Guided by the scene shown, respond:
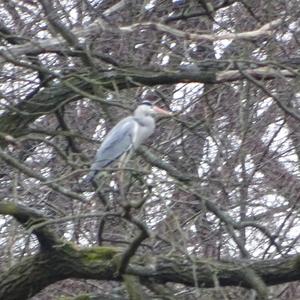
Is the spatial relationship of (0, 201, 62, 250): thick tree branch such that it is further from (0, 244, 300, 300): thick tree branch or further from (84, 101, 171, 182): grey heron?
(84, 101, 171, 182): grey heron

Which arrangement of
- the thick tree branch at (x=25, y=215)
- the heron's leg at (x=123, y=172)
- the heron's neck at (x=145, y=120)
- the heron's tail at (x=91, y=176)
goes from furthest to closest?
the heron's neck at (x=145, y=120) < the heron's tail at (x=91, y=176) < the thick tree branch at (x=25, y=215) < the heron's leg at (x=123, y=172)

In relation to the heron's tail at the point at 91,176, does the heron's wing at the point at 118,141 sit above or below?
above

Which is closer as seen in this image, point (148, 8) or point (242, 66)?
point (242, 66)

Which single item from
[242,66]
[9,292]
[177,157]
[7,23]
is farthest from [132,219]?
[7,23]

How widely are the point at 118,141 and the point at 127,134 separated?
0.31 feet

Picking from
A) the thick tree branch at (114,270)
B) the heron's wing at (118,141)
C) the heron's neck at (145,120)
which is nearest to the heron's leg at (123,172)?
the heron's wing at (118,141)

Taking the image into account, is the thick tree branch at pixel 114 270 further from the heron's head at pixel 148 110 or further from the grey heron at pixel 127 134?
the heron's head at pixel 148 110

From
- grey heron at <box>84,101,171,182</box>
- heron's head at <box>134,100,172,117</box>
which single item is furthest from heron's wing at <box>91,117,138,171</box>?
heron's head at <box>134,100,172,117</box>

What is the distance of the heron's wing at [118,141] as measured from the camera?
7.42 metres

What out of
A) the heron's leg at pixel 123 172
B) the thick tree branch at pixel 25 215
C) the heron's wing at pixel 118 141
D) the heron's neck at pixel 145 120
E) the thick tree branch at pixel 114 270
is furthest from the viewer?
the heron's neck at pixel 145 120

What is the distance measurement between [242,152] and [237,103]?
555 millimetres

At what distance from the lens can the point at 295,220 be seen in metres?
8.84

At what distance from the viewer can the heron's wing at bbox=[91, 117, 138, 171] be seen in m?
7.42

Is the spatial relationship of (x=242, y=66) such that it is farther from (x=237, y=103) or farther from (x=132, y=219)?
(x=132, y=219)
